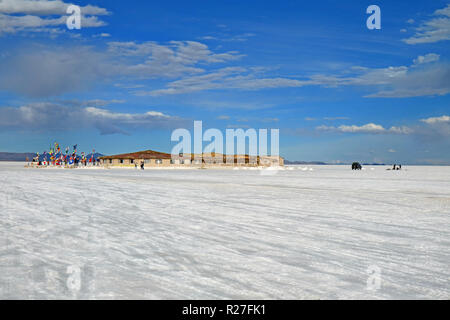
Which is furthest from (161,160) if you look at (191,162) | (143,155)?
(191,162)

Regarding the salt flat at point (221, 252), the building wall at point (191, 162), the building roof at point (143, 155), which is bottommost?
the salt flat at point (221, 252)

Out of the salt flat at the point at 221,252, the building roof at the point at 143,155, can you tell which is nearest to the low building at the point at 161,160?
the building roof at the point at 143,155

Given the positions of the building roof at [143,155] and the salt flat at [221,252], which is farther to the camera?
the building roof at [143,155]

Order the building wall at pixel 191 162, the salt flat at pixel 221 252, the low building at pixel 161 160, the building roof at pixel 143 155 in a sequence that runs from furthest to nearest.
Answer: the building roof at pixel 143 155 < the low building at pixel 161 160 < the building wall at pixel 191 162 < the salt flat at pixel 221 252

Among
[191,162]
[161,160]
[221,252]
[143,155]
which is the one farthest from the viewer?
[191,162]

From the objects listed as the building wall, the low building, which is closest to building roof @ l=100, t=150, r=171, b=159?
the low building

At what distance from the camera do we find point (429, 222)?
10469 mm

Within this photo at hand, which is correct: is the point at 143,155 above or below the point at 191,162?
above

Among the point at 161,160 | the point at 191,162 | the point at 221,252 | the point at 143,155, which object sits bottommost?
the point at 221,252

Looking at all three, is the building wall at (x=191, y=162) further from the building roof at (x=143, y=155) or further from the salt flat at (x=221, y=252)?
the salt flat at (x=221, y=252)

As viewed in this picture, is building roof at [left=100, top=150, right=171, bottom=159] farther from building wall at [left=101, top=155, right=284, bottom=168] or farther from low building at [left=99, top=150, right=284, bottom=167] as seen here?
building wall at [left=101, top=155, right=284, bottom=168]

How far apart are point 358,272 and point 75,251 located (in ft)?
14.6

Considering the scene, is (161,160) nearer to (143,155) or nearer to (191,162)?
(143,155)
